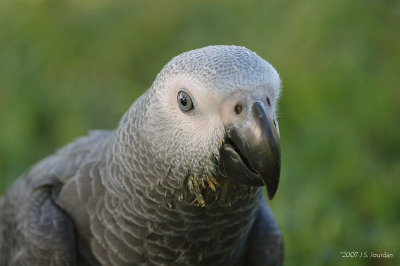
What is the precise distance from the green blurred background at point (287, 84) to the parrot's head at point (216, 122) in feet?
5.04

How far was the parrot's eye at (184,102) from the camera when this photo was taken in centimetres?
170

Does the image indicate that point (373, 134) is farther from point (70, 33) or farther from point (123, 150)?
point (70, 33)

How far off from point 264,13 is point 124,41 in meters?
1.57

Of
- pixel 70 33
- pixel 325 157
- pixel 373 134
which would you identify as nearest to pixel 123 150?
pixel 325 157

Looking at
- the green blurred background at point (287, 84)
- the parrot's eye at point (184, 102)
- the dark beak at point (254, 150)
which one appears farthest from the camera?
the green blurred background at point (287, 84)

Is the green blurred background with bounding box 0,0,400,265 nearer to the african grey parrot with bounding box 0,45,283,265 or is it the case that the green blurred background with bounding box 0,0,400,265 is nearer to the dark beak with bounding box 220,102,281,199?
the african grey parrot with bounding box 0,45,283,265

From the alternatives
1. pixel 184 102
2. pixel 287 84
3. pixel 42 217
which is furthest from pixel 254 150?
pixel 287 84

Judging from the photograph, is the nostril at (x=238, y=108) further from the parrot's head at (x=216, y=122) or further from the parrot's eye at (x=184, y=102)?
the parrot's eye at (x=184, y=102)

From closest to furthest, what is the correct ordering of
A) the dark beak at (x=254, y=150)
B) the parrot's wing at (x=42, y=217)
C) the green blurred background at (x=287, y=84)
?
the dark beak at (x=254, y=150) < the parrot's wing at (x=42, y=217) < the green blurred background at (x=287, y=84)

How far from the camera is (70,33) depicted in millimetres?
5113

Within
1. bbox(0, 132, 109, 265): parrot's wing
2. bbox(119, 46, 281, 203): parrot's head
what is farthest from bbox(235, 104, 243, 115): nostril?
bbox(0, 132, 109, 265): parrot's wing

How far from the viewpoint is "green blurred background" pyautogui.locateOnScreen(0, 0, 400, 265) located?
3223mm

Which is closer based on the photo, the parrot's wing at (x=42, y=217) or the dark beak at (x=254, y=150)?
the dark beak at (x=254, y=150)

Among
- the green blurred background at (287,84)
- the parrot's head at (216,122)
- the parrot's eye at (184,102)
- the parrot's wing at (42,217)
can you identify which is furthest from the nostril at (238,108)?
the green blurred background at (287,84)
